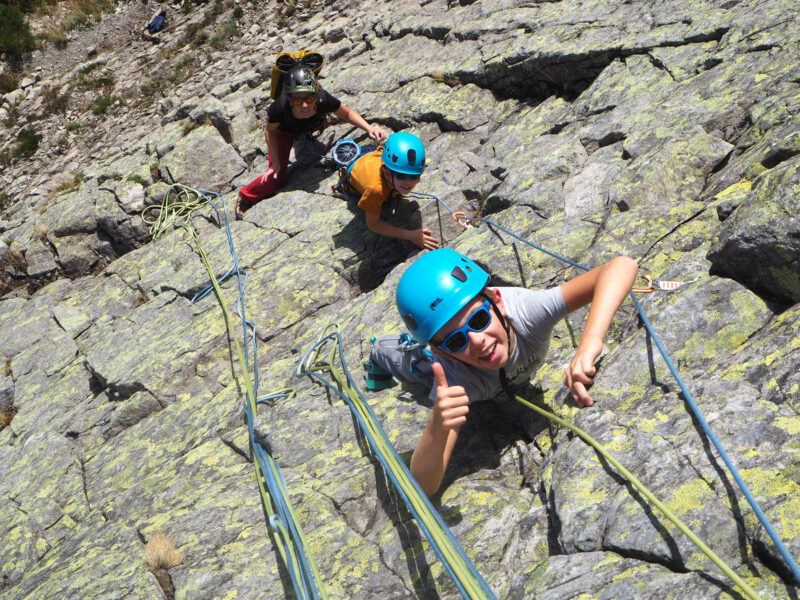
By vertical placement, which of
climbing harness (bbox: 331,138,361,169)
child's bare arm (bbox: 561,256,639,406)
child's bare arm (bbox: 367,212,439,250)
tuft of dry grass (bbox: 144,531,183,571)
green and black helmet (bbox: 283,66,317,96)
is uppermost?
green and black helmet (bbox: 283,66,317,96)

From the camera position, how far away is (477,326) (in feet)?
12.3

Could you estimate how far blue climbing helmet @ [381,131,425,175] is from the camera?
7.00m

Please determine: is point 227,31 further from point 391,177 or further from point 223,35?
point 391,177

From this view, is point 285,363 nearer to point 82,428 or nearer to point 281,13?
point 82,428

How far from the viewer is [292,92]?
906 cm

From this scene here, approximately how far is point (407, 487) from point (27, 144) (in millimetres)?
20149

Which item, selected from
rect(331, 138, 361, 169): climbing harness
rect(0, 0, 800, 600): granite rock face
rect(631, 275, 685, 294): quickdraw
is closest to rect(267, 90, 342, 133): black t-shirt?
rect(331, 138, 361, 169): climbing harness

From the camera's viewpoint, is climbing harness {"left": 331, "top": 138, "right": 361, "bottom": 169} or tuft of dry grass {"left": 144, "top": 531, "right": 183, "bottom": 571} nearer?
tuft of dry grass {"left": 144, "top": 531, "right": 183, "bottom": 571}

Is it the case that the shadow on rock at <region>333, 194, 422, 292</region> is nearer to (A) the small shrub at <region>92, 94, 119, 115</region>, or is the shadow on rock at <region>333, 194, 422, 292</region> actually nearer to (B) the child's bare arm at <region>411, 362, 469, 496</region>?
(B) the child's bare arm at <region>411, 362, 469, 496</region>

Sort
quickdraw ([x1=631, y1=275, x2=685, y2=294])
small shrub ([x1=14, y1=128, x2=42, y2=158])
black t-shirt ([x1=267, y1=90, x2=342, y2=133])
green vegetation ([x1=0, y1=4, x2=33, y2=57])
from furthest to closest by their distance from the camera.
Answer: green vegetation ([x1=0, y1=4, x2=33, y2=57]), small shrub ([x1=14, y1=128, x2=42, y2=158]), black t-shirt ([x1=267, y1=90, x2=342, y2=133]), quickdraw ([x1=631, y1=275, x2=685, y2=294])

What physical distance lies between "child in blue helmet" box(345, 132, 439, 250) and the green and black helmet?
1731 mm

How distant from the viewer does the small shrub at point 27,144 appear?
18469 mm

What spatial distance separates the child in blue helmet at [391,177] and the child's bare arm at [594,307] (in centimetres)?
349

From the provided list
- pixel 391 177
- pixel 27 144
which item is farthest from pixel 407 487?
pixel 27 144
